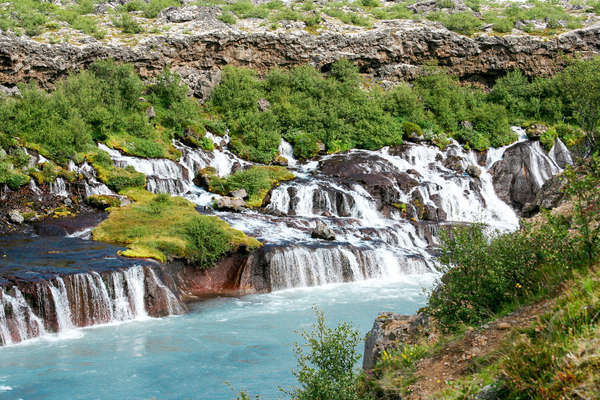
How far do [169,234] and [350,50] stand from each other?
107 ft

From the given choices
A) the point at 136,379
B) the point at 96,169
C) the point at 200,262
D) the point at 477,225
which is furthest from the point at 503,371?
the point at 96,169

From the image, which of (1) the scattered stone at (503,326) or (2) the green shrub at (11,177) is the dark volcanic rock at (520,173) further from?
(2) the green shrub at (11,177)

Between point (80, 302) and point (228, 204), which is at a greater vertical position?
point (228, 204)

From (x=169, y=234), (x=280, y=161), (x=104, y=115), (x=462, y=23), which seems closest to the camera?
(x=169, y=234)

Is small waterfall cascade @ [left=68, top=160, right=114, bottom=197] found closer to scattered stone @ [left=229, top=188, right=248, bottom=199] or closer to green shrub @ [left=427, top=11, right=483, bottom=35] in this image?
scattered stone @ [left=229, top=188, right=248, bottom=199]

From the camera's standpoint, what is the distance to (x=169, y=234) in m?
17.9

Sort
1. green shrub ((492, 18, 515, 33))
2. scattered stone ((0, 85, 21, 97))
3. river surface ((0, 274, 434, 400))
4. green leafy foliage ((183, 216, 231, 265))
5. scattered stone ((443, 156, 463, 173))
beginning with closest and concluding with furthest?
river surface ((0, 274, 434, 400)) → green leafy foliage ((183, 216, 231, 265)) → scattered stone ((0, 85, 21, 97)) → scattered stone ((443, 156, 463, 173)) → green shrub ((492, 18, 515, 33))

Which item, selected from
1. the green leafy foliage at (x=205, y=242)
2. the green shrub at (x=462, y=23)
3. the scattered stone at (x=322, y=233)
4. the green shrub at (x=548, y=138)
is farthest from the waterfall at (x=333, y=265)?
the green shrub at (x=462, y=23)

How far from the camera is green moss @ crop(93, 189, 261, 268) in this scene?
55.3 ft

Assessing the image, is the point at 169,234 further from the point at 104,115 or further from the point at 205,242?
the point at 104,115

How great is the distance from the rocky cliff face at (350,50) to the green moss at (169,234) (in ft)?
68.5

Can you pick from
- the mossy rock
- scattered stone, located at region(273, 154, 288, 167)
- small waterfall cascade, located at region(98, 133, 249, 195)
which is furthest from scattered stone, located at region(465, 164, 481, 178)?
the mossy rock

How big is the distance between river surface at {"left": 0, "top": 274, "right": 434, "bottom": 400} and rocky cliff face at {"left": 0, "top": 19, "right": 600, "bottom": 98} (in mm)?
27969

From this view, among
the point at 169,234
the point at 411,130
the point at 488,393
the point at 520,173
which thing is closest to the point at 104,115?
the point at 169,234
